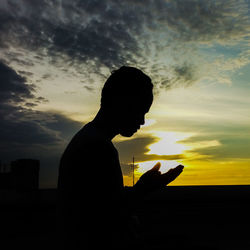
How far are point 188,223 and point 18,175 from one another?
8433mm

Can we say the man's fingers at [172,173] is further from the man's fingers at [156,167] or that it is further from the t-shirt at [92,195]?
the t-shirt at [92,195]

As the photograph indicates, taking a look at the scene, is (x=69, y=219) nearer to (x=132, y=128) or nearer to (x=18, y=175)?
(x=132, y=128)

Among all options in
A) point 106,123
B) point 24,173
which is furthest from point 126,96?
point 24,173

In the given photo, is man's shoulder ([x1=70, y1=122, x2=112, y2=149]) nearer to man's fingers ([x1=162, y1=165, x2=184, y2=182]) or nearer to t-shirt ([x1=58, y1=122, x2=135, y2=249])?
t-shirt ([x1=58, y1=122, x2=135, y2=249])

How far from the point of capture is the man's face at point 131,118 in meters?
1.79

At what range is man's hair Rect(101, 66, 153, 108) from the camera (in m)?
1.78

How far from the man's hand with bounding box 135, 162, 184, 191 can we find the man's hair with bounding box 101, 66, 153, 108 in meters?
0.50

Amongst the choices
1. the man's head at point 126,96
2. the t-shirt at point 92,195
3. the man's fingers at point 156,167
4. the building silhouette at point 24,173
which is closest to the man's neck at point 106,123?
the man's head at point 126,96

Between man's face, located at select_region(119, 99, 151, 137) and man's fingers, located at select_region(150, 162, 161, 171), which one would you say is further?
man's face, located at select_region(119, 99, 151, 137)

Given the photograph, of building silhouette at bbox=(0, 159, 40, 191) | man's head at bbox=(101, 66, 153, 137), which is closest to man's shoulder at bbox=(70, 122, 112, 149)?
man's head at bbox=(101, 66, 153, 137)

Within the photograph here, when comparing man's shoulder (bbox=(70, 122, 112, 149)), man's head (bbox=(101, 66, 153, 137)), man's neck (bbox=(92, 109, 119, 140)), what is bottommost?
man's shoulder (bbox=(70, 122, 112, 149))

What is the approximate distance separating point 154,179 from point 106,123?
47 centimetres

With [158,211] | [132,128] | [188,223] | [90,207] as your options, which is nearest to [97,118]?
[132,128]

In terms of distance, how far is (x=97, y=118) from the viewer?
1.73 m
